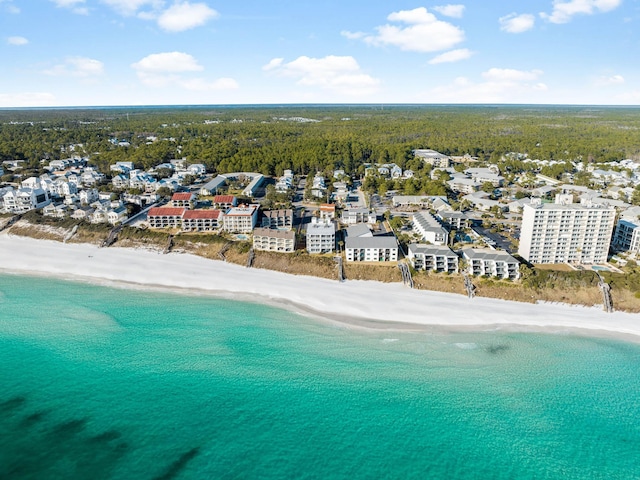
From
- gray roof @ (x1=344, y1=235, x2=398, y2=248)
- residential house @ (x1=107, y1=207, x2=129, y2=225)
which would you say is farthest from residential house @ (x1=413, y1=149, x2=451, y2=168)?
residential house @ (x1=107, y1=207, x2=129, y2=225)

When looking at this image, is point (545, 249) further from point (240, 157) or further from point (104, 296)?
point (240, 157)

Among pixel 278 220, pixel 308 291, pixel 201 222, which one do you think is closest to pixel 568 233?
pixel 308 291

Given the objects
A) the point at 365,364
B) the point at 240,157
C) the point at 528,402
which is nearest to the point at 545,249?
the point at 528,402

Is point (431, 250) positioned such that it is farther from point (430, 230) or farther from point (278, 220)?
point (278, 220)

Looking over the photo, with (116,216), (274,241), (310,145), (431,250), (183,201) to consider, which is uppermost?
(310,145)

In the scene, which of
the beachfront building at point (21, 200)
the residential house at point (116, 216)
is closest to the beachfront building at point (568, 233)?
the residential house at point (116, 216)
